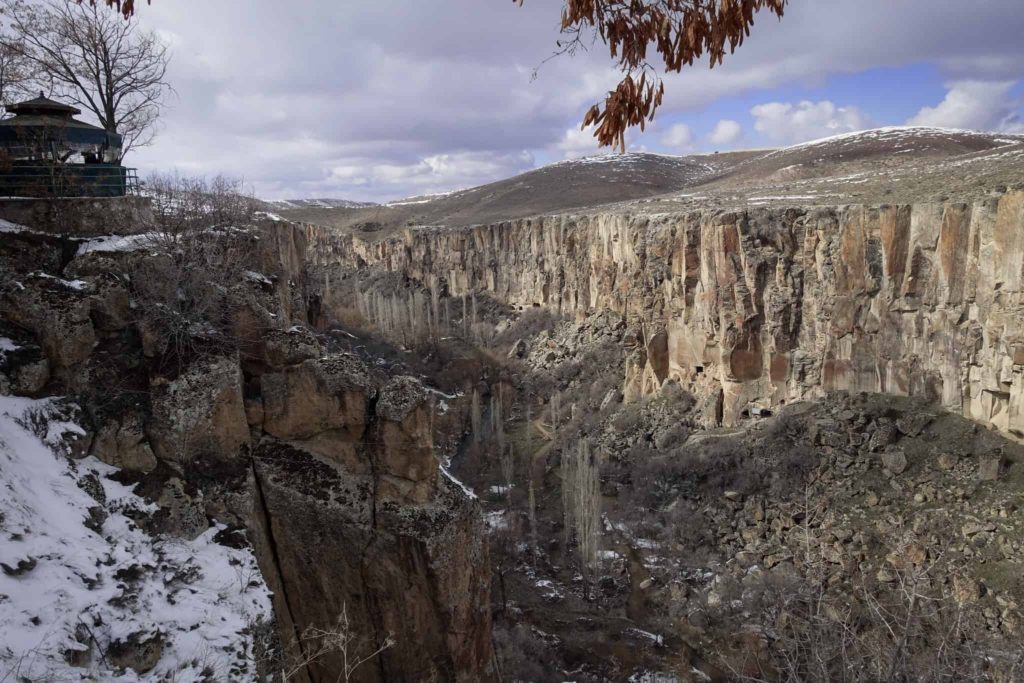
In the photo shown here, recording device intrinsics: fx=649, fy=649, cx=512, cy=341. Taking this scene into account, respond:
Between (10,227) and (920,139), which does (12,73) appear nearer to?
(10,227)

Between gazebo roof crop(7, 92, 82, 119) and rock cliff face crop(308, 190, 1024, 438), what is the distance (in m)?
20.8

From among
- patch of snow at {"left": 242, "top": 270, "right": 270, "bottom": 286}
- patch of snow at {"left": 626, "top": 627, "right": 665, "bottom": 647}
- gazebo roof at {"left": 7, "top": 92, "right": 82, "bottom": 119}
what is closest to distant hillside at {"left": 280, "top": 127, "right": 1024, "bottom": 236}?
patch of snow at {"left": 626, "top": 627, "right": 665, "bottom": 647}

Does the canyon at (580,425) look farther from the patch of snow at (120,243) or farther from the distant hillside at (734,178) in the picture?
the distant hillside at (734,178)

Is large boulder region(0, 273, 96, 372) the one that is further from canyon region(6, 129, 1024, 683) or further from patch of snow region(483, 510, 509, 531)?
patch of snow region(483, 510, 509, 531)

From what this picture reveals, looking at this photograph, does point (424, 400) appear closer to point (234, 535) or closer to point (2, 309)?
point (234, 535)

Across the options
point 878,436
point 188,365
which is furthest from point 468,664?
point 878,436

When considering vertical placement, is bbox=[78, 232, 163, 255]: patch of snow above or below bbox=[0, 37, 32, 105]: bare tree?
below

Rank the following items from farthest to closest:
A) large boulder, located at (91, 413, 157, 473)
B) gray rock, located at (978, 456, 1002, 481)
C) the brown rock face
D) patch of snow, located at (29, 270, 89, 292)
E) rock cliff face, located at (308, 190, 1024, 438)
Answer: rock cliff face, located at (308, 190, 1024, 438), gray rock, located at (978, 456, 1002, 481), the brown rock face, patch of snow, located at (29, 270, 89, 292), large boulder, located at (91, 413, 157, 473)

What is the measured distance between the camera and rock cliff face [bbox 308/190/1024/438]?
58.3ft

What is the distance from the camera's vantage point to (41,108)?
10195 millimetres

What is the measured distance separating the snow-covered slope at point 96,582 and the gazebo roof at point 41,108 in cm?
620

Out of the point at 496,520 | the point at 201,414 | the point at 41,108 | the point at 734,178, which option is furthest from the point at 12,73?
the point at 734,178

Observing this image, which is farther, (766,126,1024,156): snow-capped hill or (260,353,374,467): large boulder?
(766,126,1024,156): snow-capped hill

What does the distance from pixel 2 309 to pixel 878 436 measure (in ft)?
69.7
